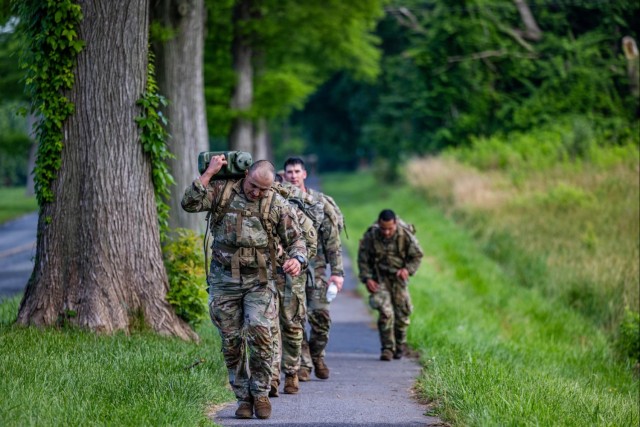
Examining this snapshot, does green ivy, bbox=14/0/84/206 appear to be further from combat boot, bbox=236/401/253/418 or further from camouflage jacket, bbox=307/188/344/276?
combat boot, bbox=236/401/253/418

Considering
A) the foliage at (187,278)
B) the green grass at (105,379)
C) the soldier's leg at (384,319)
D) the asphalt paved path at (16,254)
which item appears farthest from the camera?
the asphalt paved path at (16,254)

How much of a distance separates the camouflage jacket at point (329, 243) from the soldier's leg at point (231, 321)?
239cm

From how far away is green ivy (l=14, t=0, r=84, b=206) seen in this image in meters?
10.5

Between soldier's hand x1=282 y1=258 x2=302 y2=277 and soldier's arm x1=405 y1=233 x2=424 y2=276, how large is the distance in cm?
423

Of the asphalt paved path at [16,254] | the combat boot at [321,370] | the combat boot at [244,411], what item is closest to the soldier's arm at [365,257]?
the combat boot at [321,370]

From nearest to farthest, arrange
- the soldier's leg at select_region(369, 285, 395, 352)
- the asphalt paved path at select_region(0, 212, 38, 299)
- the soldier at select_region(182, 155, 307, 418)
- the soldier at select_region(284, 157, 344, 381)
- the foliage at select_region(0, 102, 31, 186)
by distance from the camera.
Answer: the soldier at select_region(182, 155, 307, 418)
the soldier at select_region(284, 157, 344, 381)
the soldier's leg at select_region(369, 285, 395, 352)
the asphalt paved path at select_region(0, 212, 38, 299)
the foliage at select_region(0, 102, 31, 186)

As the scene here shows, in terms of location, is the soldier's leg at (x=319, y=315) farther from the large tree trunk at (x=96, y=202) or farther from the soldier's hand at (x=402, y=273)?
the soldier's hand at (x=402, y=273)

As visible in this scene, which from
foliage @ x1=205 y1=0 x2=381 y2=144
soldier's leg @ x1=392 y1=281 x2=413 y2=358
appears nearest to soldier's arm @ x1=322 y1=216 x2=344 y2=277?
soldier's leg @ x1=392 y1=281 x2=413 y2=358

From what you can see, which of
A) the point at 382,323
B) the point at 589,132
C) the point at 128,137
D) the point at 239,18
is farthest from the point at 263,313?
the point at 589,132

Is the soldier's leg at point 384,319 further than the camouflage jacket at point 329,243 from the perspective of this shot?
Yes

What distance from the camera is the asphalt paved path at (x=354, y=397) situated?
8.15m

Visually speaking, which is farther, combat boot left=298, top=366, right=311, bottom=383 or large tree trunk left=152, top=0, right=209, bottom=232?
large tree trunk left=152, top=0, right=209, bottom=232

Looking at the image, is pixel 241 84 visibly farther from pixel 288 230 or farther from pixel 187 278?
pixel 288 230

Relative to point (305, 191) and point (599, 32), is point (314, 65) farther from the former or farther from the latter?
point (305, 191)
